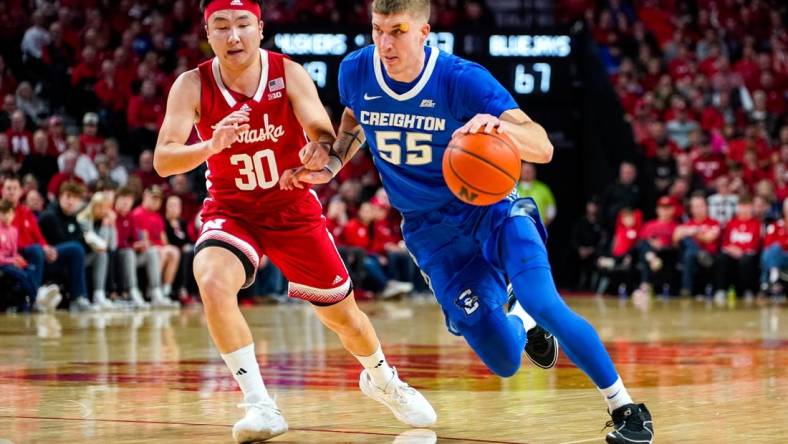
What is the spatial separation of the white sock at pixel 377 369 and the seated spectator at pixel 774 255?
39.8 feet

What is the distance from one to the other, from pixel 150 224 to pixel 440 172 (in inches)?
401

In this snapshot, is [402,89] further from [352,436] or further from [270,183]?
[352,436]

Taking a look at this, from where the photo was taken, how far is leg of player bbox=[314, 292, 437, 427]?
5684 millimetres

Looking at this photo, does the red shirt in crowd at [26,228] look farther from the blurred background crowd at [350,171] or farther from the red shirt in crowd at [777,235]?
the red shirt in crowd at [777,235]

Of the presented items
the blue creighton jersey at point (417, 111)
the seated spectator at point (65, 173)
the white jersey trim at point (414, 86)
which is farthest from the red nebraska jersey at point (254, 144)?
the seated spectator at point (65, 173)

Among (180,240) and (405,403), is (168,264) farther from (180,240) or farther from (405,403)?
(405,403)

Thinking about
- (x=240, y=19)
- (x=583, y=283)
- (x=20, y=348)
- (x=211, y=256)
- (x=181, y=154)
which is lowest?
(x=583, y=283)

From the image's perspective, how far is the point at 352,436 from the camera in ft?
17.4

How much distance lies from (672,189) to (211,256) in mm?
14283

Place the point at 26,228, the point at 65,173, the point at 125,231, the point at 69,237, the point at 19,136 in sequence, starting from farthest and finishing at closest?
the point at 19,136
the point at 65,173
the point at 125,231
the point at 69,237
the point at 26,228

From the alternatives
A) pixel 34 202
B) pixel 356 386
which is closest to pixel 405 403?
pixel 356 386

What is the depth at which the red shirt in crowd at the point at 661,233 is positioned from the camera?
18.3 meters

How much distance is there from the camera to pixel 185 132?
5.62 m

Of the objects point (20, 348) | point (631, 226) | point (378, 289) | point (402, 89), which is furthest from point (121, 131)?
point (402, 89)
